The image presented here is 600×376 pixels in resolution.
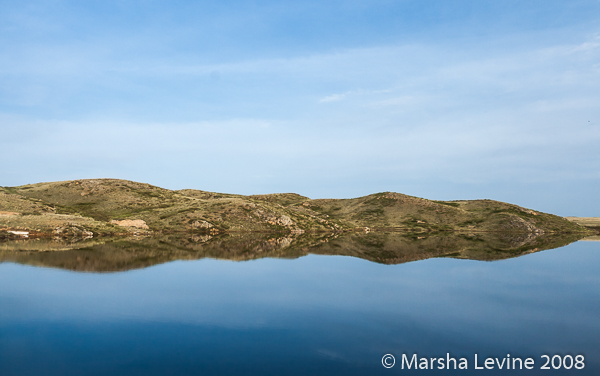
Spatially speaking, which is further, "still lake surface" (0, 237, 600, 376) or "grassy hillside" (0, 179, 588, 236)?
"grassy hillside" (0, 179, 588, 236)

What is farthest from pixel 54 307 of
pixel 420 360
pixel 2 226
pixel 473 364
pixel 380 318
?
pixel 2 226

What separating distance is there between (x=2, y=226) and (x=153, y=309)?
280 feet

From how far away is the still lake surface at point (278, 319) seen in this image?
16.2 meters

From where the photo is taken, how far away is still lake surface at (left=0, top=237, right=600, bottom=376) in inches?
637

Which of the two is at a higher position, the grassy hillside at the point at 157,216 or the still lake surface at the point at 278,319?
the grassy hillside at the point at 157,216

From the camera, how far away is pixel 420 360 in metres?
16.6

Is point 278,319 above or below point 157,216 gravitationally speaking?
below

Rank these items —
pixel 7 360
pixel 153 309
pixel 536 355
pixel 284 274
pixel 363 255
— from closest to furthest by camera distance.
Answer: pixel 7 360, pixel 536 355, pixel 153 309, pixel 284 274, pixel 363 255

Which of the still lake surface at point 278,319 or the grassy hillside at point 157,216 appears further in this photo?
the grassy hillside at point 157,216

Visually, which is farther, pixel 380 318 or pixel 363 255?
pixel 363 255

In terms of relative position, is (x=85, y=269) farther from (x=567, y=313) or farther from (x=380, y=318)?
(x=567, y=313)

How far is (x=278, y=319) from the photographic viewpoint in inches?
886

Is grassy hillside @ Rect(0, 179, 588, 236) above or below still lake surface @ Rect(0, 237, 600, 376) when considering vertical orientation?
above

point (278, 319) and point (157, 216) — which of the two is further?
point (157, 216)
